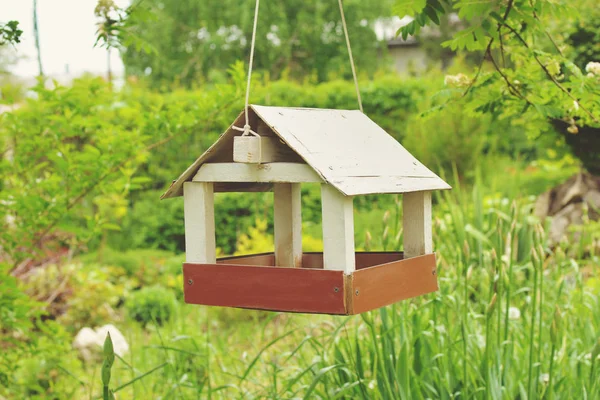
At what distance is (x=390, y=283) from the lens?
1975mm

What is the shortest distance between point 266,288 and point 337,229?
24cm

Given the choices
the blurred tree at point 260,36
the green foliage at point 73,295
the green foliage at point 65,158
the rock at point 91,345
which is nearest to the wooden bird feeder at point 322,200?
the green foliage at point 65,158

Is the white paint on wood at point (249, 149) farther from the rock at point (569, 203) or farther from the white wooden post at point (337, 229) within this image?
Result: the rock at point (569, 203)

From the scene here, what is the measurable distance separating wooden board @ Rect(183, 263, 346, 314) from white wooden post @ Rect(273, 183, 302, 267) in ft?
1.23

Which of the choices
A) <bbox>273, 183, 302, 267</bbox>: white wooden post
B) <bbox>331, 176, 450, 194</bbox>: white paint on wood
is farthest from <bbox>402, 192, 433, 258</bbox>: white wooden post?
<bbox>273, 183, 302, 267</bbox>: white wooden post

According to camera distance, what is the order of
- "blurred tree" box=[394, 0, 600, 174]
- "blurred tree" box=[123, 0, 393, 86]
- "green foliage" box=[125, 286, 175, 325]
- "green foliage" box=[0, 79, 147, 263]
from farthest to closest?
"blurred tree" box=[123, 0, 393, 86] < "green foliage" box=[125, 286, 175, 325] < "green foliage" box=[0, 79, 147, 263] < "blurred tree" box=[394, 0, 600, 174]

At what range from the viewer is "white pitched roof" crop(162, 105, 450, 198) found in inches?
71.4

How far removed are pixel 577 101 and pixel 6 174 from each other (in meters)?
2.36

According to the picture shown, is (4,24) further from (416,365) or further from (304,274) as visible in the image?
(416,365)

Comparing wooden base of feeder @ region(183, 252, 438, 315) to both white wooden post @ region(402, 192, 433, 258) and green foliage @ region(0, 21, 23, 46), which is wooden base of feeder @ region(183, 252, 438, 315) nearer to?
white wooden post @ region(402, 192, 433, 258)

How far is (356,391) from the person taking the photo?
2.82m

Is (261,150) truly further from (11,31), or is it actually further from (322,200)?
(11,31)

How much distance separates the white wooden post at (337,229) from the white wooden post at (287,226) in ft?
1.67

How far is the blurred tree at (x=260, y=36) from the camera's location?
819 inches
